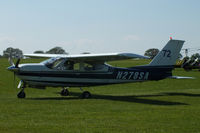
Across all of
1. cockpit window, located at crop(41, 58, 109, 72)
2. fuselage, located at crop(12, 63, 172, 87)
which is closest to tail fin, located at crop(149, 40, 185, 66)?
fuselage, located at crop(12, 63, 172, 87)

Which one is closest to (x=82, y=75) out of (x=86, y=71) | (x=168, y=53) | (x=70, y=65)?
(x=86, y=71)

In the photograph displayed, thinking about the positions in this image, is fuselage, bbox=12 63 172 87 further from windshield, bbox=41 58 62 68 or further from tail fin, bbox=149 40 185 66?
tail fin, bbox=149 40 185 66

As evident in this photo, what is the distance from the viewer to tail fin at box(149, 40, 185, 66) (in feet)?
58.4

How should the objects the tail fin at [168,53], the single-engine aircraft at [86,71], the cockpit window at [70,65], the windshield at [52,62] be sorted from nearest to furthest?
1. the single-engine aircraft at [86,71]
2. the windshield at [52,62]
3. the cockpit window at [70,65]
4. the tail fin at [168,53]

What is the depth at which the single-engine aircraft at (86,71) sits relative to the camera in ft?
49.0

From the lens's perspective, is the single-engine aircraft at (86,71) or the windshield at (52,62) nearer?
the single-engine aircraft at (86,71)

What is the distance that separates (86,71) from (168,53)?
471 cm

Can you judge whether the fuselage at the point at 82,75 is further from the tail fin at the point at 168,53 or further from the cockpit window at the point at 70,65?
the tail fin at the point at 168,53

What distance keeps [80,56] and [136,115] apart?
5986 millimetres

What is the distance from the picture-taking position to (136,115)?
10.1 meters

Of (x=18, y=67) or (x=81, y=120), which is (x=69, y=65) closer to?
(x=18, y=67)

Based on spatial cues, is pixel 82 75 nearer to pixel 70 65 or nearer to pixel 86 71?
pixel 86 71

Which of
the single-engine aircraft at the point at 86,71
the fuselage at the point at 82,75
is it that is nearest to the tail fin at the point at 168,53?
the single-engine aircraft at the point at 86,71

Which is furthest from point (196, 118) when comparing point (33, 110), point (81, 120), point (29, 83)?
point (29, 83)
